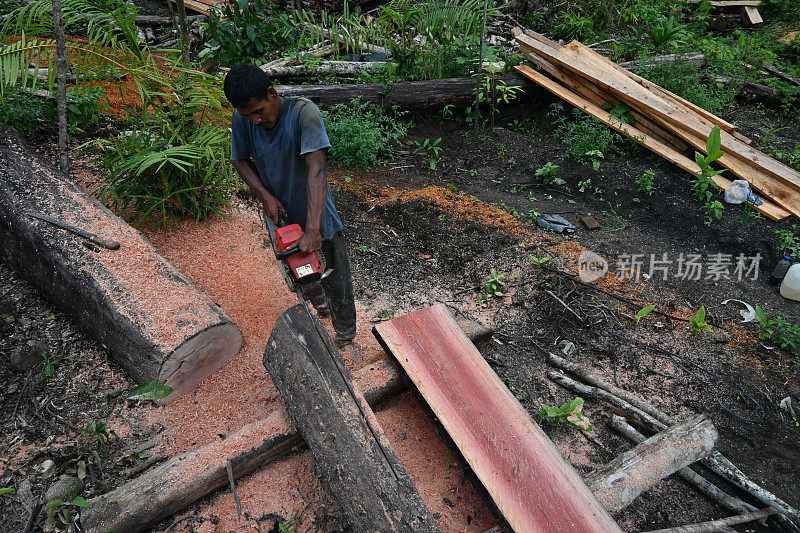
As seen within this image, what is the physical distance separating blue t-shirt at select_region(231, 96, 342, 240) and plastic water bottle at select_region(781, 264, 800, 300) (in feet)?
11.8

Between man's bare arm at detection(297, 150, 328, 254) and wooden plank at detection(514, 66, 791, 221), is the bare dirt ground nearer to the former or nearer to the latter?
wooden plank at detection(514, 66, 791, 221)

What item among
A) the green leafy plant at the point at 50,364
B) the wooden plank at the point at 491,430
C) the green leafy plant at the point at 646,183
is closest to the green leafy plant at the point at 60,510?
the green leafy plant at the point at 50,364

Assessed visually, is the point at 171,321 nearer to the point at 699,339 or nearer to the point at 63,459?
the point at 63,459

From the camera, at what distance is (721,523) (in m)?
2.38

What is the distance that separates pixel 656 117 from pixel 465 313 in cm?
364

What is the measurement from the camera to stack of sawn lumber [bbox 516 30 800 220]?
498cm

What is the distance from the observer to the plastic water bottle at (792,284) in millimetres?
3896

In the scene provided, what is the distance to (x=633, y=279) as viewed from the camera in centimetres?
410

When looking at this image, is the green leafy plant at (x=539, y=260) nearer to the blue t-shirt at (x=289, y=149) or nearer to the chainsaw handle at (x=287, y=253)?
the blue t-shirt at (x=289, y=149)

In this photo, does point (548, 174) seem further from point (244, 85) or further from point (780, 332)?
point (244, 85)

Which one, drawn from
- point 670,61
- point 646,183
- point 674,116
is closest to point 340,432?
point 646,183

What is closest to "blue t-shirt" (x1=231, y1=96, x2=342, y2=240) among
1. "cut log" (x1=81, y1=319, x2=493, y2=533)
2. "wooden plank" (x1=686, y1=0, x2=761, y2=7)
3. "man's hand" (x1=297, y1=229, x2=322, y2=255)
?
"man's hand" (x1=297, y1=229, x2=322, y2=255)

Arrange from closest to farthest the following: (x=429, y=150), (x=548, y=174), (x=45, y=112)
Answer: (x=45, y=112), (x=548, y=174), (x=429, y=150)

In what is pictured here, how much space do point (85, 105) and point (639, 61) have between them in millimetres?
6518
